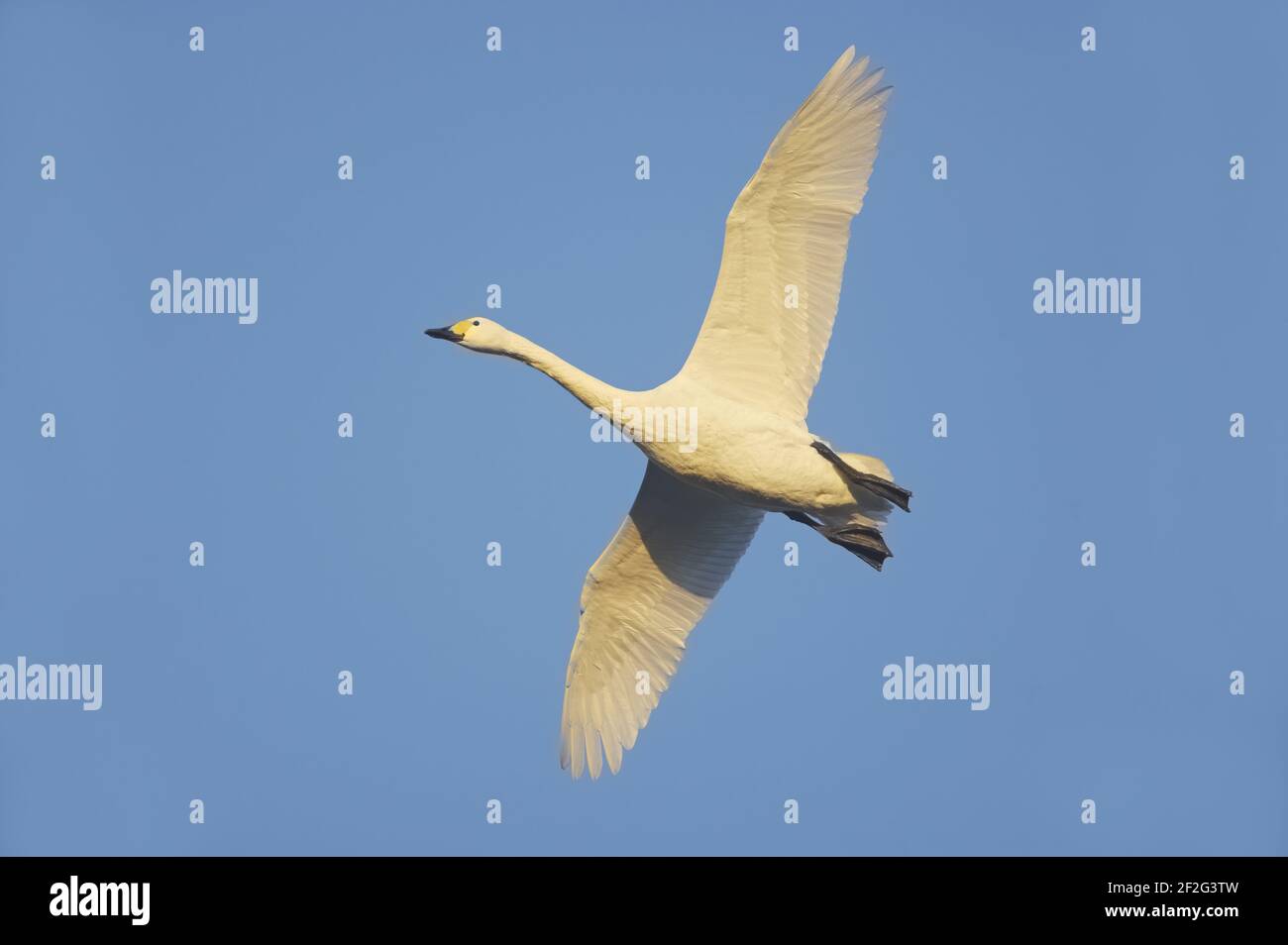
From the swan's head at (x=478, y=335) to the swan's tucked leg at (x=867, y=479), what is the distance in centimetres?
291

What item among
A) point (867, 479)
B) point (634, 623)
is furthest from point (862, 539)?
point (634, 623)

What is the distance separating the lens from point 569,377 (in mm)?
14562

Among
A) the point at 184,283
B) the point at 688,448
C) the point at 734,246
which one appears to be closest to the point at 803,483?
the point at 688,448

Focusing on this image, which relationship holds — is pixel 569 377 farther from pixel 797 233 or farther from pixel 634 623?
pixel 634 623

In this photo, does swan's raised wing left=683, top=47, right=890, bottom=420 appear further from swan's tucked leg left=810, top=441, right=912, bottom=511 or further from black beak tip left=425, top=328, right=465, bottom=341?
black beak tip left=425, top=328, right=465, bottom=341

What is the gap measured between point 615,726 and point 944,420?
4959 mm

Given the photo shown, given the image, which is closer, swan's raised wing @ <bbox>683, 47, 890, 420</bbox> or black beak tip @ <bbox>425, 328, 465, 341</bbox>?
swan's raised wing @ <bbox>683, 47, 890, 420</bbox>

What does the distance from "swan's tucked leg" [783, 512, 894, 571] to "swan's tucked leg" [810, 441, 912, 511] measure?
0.38 metres

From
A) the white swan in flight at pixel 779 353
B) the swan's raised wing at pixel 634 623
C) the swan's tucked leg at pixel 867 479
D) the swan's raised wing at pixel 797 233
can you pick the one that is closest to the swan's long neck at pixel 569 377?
the white swan in flight at pixel 779 353

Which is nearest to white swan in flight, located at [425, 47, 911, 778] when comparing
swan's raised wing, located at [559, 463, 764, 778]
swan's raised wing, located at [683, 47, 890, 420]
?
swan's raised wing, located at [683, 47, 890, 420]

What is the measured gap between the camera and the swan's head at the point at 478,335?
15.1 metres

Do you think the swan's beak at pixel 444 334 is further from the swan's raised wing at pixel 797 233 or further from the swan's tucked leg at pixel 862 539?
the swan's tucked leg at pixel 862 539

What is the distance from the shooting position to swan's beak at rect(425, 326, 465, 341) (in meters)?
15.3

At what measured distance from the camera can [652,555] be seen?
52.8 ft
